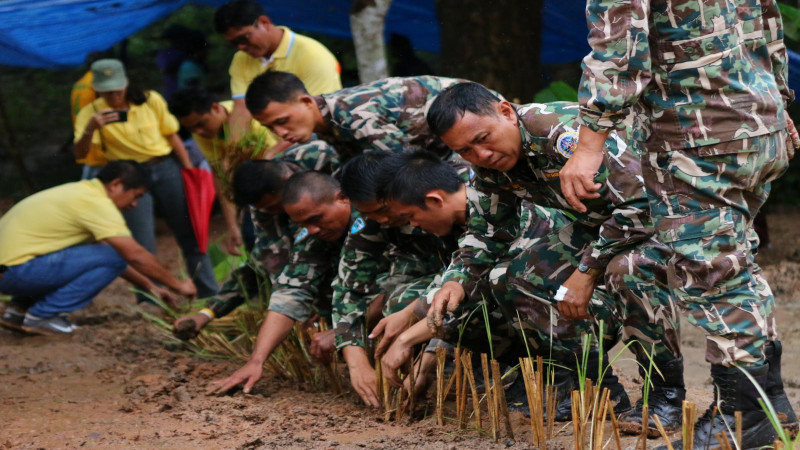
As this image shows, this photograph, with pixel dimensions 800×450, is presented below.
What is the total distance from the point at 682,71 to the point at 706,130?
6.6 inches

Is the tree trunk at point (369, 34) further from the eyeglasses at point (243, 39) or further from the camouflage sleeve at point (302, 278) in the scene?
the camouflage sleeve at point (302, 278)

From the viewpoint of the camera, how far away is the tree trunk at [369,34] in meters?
5.61

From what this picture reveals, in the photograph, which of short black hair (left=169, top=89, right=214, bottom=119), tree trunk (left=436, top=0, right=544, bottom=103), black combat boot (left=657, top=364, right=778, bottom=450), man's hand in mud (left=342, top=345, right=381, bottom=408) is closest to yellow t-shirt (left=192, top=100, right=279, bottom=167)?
short black hair (left=169, top=89, right=214, bottom=119)

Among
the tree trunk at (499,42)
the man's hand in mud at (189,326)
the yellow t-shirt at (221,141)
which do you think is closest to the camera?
the man's hand in mud at (189,326)

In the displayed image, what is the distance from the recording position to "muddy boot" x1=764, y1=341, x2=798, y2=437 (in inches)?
102

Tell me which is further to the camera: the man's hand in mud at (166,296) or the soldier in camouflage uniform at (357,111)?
the man's hand in mud at (166,296)

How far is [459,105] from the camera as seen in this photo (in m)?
2.93

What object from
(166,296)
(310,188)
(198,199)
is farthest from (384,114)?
(198,199)

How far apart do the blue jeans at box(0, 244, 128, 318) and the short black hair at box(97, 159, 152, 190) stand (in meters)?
0.41

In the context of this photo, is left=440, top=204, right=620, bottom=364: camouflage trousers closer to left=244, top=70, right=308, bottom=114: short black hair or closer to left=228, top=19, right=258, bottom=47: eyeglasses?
left=244, top=70, right=308, bottom=114: short black hair

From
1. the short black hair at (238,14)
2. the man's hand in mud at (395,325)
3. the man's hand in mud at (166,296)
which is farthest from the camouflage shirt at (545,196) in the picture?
the man's hand in mud at (166,296)

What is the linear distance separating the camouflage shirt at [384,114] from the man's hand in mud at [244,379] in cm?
103

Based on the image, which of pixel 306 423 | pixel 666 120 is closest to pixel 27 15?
pixel 306 423

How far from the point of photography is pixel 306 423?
339 centimetres
